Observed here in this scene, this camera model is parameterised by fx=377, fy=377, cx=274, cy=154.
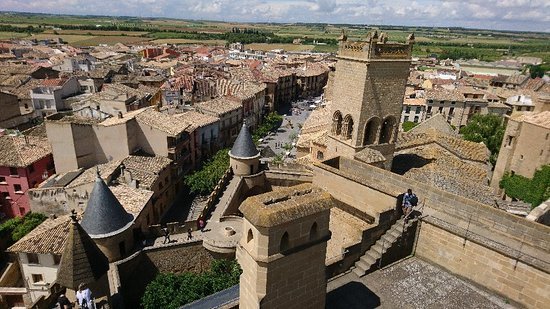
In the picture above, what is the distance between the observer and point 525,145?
2823 centimetres

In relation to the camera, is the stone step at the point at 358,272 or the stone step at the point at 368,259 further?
the stone step at the point at 368,259

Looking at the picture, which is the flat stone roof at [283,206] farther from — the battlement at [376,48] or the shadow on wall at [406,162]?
the shadow on wall at [406,162]

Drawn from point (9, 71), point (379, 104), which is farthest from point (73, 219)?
point (9, 71)

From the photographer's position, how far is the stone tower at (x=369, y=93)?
60.3 ft

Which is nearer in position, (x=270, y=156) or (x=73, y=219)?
(x=73, y=219)

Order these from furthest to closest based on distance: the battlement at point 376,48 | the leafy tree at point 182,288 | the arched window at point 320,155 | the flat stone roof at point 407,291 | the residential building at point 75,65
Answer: the residential building at point 75,65
the arched window at point 320,155
the battlement at point 376,48
the leafy tree at point 182,288
the flat stone roof at point 407,291

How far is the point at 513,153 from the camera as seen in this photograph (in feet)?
96.0

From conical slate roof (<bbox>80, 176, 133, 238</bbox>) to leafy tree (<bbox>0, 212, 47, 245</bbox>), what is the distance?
9.93m

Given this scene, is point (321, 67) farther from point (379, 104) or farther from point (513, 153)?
point (379, 104)

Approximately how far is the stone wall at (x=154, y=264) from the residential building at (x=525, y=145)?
23.9m

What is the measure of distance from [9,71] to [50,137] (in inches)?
2085

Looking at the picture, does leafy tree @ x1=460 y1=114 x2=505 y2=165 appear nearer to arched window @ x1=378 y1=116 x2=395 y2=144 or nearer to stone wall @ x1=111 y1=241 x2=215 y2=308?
arched window @ x1=378 y1=116 x2=395 y2=144

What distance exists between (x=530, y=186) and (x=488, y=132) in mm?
20015

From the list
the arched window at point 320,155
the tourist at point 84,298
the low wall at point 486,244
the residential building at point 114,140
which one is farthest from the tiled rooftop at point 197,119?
the tourist at point 84,298
